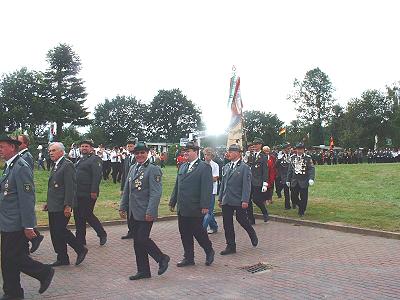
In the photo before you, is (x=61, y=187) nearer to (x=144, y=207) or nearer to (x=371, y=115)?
(x=144, y=207)

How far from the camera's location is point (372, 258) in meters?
7.94

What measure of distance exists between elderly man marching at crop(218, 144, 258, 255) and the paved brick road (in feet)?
1.13

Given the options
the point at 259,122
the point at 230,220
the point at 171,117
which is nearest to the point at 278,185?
the point at 230,220

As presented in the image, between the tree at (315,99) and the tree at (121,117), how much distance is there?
103 feet

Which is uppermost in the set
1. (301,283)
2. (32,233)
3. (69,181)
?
(69,181)

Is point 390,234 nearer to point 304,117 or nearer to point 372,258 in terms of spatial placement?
point 372,258

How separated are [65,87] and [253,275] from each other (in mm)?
60099

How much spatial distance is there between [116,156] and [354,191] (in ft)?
34.1

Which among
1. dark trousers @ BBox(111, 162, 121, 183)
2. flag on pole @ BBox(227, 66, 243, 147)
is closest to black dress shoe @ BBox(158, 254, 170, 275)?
flag on pole @ BBox(227, 66, 243, 147)

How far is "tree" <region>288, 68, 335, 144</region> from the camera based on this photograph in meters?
79.1

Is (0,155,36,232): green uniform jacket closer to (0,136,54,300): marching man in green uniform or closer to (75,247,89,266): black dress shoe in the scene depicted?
(0,136,54,300): marching man in green uniform

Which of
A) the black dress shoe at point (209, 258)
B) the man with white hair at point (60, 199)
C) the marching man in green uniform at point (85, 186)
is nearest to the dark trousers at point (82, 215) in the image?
the marching man in green uniform at point (85, 186)

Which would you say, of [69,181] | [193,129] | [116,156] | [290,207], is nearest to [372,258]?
[69,181]

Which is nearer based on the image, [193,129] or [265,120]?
[193,129]
